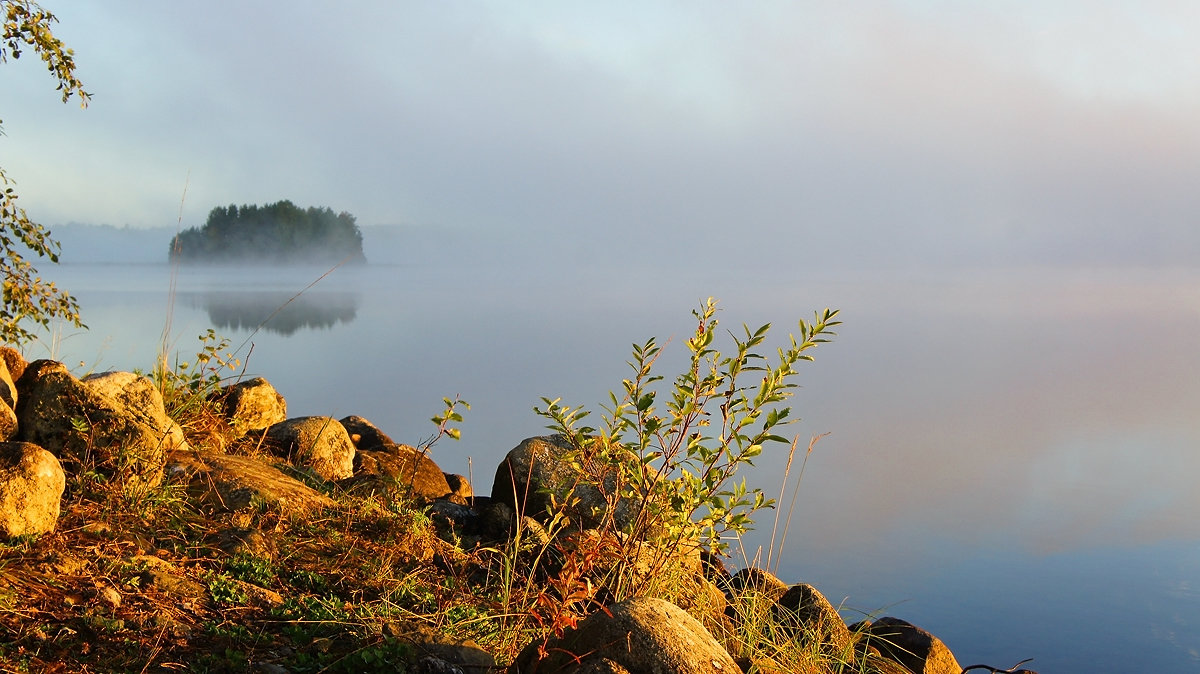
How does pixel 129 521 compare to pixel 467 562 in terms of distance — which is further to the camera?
pixel 467 562

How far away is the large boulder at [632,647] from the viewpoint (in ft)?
10.0

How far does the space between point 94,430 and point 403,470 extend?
234 centimetres

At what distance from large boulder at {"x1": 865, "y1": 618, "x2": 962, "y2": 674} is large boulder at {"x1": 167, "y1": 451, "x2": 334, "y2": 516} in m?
3.87

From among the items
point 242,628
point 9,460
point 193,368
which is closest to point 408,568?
point 242,628

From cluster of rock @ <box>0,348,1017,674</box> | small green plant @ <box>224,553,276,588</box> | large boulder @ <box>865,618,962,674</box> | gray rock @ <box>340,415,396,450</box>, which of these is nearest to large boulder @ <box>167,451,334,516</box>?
cluster of rock @ <box>0,348,1017,674</box>

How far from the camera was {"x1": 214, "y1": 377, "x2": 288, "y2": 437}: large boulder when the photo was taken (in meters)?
Result: 7.03

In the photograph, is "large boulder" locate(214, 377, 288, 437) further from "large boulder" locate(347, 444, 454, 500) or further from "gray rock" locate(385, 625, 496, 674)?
"gray rock" locate(385, 625, 496, 674)

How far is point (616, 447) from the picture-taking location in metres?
4.39

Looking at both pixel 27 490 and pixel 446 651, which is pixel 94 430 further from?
pixel 446 651

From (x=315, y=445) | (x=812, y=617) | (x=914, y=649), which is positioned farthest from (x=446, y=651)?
(x=914, y=649)

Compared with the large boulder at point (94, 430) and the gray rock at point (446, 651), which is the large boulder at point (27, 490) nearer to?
the large boulder at point (94, 430)

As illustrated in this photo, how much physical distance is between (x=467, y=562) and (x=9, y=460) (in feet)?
7.71

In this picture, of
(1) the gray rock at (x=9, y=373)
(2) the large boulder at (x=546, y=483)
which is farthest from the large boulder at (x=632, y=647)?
(1) the gray rock at (x=9, y=373)

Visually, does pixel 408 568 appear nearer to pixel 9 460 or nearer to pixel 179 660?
pixel 179 660
